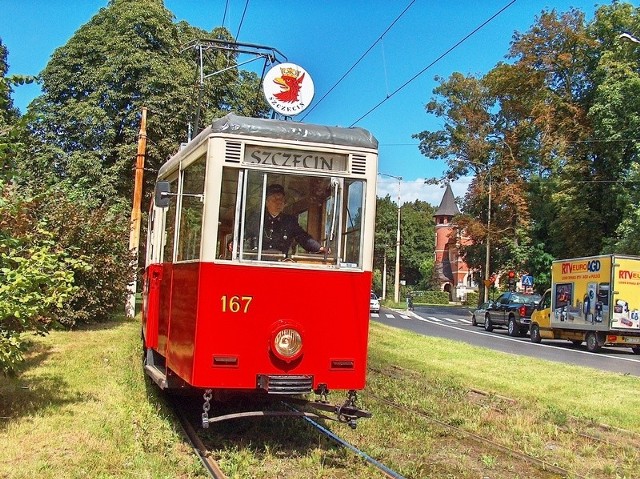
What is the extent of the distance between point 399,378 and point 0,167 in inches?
304

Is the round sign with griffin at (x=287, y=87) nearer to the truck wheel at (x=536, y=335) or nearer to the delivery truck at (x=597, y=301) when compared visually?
the delivery truck at (x=597, y=301)

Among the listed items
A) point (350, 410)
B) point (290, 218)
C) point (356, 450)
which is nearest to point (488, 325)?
point (356, 450)

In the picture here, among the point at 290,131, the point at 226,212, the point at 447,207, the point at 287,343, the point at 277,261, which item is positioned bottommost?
the point at 287,343

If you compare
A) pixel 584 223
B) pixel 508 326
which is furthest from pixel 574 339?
pixel 584 223

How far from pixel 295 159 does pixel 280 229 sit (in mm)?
678

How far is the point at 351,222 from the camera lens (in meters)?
6.74

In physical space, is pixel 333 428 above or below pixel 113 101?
below

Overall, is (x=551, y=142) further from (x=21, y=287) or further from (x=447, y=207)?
(x=447, y=207)

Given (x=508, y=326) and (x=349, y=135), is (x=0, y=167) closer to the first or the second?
(x=349, y=135)

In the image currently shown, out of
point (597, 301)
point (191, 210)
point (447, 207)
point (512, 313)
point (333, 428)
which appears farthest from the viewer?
point (447, 207)

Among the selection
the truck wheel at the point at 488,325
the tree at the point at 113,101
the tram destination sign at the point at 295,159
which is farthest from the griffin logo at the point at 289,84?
the truck wheel at the point at 488,325

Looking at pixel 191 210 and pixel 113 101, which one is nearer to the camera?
pixel 191 210

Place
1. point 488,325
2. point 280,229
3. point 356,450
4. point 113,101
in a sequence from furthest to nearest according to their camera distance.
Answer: point 488,325 < point 113,101 < point 356,450 < point 280,229

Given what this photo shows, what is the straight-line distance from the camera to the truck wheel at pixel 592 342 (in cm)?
2320
